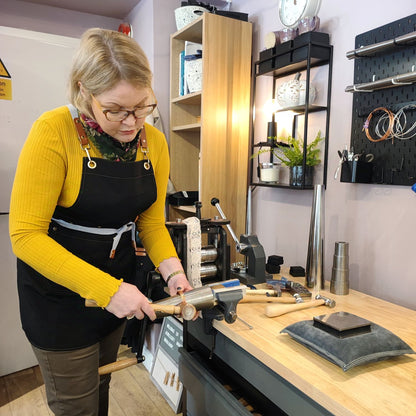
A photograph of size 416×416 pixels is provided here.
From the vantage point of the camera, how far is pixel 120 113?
0.94 meters

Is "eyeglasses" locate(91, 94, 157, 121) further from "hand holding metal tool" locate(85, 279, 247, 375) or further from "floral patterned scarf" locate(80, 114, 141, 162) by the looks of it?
"hand holding metal tool" locate(85, 279, 247, 375)

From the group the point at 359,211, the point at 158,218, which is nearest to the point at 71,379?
the point at 158,218

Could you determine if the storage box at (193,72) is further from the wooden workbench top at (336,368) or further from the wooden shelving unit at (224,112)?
the wooden workbench top at (336,368)

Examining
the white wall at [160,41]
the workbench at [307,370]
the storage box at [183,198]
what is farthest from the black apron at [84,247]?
the white wall at [160,41]

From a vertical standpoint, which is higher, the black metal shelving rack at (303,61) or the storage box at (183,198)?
the black metal shelving rack at (303,61)

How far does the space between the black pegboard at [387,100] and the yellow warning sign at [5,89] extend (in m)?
1.74

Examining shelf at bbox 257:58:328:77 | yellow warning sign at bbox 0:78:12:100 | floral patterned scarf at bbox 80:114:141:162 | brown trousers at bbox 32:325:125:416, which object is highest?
shelf at bbox 257:58:328:77

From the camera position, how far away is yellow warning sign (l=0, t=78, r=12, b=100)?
1973 mm

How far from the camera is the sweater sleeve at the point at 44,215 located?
0.90 meters

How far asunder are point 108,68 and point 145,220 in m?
0.55

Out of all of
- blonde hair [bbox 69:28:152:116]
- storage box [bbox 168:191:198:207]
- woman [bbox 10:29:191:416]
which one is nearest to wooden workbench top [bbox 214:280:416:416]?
woman [bbox 10:29:191:416]

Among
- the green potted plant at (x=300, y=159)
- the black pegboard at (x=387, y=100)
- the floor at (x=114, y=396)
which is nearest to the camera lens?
the black pegboard at (x=387, y=100)

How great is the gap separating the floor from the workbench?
752mm

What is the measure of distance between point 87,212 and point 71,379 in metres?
0.49
